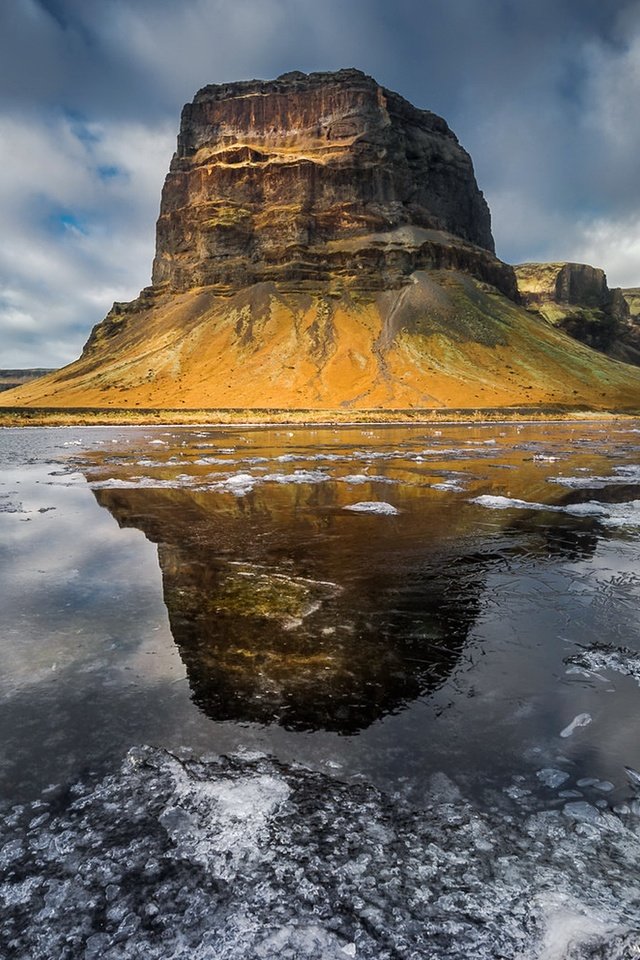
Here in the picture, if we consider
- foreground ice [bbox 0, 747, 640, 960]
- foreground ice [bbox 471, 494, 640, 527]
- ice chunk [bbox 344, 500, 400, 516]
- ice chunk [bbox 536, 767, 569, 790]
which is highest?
foreground ice [bbox 0, 747, 640, 960]

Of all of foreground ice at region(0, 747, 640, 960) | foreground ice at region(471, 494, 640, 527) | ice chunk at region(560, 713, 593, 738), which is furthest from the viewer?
foreground ice at region(471, 494, 640, 527)

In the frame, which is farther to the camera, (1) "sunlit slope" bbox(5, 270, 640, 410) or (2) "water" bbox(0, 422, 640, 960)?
(1) "sunlit slope" bbox(5, 270, 640, 410)

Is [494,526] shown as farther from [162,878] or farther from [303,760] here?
[162,878]

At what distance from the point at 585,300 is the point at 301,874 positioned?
18655cm

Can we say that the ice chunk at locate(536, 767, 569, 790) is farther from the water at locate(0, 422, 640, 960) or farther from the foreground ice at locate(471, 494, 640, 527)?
the foreground ice at locate(471, 494, 640, 527)

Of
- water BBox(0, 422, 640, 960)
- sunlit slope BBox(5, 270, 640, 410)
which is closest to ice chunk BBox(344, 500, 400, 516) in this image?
water BBox(0, 422, 640, 960)

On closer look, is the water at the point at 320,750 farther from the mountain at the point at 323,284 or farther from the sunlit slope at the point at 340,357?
the sunlit slope at the point at 340,357

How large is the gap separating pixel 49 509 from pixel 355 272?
10017 cm

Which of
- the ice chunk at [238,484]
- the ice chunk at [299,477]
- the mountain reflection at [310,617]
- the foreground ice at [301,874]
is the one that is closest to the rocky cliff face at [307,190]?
the ice chunk at [299,477]

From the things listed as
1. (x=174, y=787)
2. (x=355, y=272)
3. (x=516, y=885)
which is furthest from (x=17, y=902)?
(x=355, y=272)

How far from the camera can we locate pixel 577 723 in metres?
4.13

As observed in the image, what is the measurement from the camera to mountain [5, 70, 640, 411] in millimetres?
82688

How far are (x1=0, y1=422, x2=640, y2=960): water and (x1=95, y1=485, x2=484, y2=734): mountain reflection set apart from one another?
1.4 inches

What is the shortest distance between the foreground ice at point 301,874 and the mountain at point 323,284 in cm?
6970
